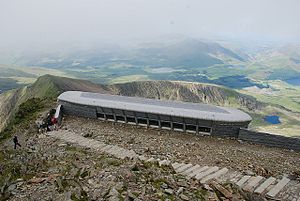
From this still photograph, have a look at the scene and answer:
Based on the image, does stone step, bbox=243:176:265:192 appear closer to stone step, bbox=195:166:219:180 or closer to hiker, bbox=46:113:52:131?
stone step, bbox=195:166:219:180

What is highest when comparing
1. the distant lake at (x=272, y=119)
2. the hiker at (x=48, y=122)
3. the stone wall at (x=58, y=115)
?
the stone wall at (x=58, y=115)

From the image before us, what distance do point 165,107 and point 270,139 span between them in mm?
7629

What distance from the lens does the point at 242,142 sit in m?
20.3

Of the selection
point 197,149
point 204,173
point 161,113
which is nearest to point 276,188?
point 204,173

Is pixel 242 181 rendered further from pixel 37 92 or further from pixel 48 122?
→ pixel 37 92

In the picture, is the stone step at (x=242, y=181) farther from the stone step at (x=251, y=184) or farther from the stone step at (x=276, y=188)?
the stone step at (x=276, y=188)

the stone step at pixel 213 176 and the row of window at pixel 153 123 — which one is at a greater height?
the stone step at pixel 213 176

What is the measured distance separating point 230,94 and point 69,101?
157 m

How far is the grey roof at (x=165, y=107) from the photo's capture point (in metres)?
20.8

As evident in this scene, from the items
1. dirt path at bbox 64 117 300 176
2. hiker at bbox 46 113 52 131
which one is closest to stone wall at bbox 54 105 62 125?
hiker at bbox 46 113 52 131

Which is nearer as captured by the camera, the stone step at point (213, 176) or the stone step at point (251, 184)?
the stone step at point (251, 184)

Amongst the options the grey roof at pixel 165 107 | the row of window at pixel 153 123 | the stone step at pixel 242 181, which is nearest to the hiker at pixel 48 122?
the grey roof at pixel 165 107

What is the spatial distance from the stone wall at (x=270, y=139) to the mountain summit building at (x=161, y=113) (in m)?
0.54

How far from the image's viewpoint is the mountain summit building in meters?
20.7
